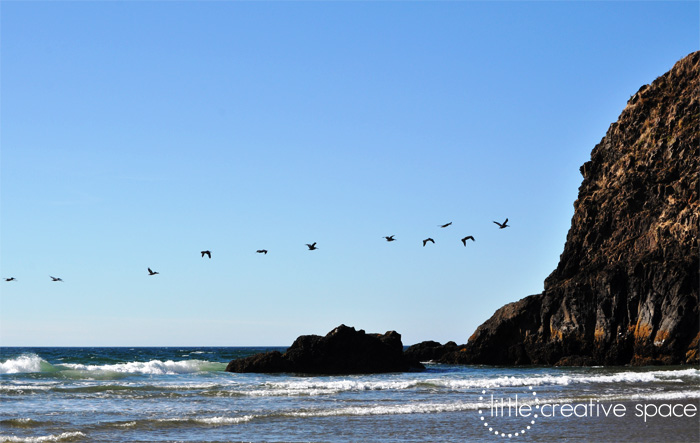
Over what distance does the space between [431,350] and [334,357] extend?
29210 millimetres

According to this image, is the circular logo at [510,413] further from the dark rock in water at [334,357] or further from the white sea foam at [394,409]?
the dark rock in water at [334,357]

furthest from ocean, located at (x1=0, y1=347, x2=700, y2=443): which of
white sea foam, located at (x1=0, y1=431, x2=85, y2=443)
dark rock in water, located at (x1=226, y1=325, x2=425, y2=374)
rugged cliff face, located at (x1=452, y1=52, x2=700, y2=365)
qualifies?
rugged cliff face, located at (x1=452, y1=52, x2=700, y2=365)

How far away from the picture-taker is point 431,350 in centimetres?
8362

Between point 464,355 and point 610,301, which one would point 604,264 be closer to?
point 610,301

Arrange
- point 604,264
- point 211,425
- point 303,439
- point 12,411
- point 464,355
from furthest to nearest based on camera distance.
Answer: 1. point 464,355
2. point 604,264
3. point 12,411
4. point 211,425
5. point 303,439

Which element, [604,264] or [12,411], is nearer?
[12,411]

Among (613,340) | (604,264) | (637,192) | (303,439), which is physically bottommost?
(303,439)

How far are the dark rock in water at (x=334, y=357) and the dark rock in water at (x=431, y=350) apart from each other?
22.0m

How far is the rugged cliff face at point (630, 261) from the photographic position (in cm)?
6094

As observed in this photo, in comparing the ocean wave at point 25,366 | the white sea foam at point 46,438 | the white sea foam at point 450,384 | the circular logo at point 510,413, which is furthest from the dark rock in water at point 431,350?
the white sea foam at point 46,438

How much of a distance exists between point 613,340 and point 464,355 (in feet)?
51.0

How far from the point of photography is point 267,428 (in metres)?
25.1

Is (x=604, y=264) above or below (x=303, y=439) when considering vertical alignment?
above

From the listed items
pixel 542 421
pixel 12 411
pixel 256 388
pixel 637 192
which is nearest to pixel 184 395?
pixel 256 388
